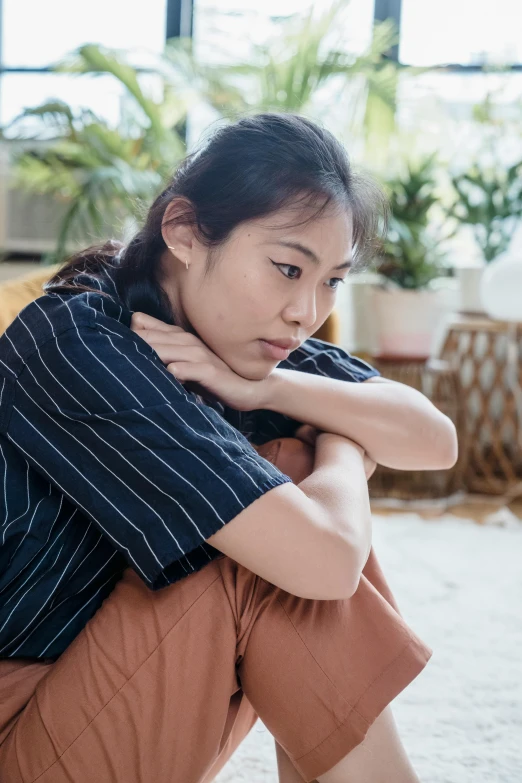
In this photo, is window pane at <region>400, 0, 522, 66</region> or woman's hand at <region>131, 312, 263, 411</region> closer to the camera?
woman's hand at <region>131, 312, 263, 411</region>

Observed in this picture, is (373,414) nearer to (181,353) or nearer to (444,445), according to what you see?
(444,445)

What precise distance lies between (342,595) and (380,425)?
35 cm

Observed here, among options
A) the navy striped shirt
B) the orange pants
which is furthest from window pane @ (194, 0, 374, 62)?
the orange pants

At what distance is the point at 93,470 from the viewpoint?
0.86 meters

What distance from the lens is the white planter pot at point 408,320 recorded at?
307 centimetres

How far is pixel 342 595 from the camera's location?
88 cm

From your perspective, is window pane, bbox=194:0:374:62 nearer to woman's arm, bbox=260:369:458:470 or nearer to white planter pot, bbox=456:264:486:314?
white planter pot, bbox=456:264:486:314

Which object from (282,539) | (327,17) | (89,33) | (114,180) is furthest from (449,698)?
(89,33)

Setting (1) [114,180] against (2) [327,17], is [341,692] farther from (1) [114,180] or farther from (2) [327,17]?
(2) [327,17]

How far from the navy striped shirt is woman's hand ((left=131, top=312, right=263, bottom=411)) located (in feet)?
0.13

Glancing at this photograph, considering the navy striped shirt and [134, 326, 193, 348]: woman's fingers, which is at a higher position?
[134, 326, 193, 348]: woman's fingers

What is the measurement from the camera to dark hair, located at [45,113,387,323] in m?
0.98

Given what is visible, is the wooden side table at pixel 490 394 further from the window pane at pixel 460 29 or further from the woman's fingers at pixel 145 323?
the woman's fingers at pixel 145 323

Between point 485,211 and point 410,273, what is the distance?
378 mm
